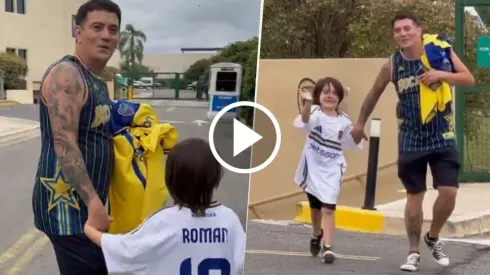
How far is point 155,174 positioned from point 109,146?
3.5 inches

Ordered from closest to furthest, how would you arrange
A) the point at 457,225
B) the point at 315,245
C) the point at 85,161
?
1. the point at 85,161
2. the point at 315,245
3. the point at 457,225

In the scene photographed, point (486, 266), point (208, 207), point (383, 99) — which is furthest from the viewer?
point (486, 266)

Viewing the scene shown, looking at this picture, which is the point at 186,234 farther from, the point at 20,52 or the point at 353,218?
the point at 353,218

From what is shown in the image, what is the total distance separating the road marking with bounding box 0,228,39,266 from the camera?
4.98 feet

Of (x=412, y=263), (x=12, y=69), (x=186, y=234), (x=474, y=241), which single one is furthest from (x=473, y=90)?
(x=12, y=69)

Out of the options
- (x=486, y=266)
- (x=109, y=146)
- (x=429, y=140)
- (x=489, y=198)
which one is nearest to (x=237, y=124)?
(x=109, y=146)

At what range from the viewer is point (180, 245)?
1288mm

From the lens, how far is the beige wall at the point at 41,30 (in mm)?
1164

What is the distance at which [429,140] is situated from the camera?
156 cm

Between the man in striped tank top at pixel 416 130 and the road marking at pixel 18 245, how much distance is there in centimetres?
66

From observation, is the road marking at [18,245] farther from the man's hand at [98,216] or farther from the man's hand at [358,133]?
the man's hand at [358,133]

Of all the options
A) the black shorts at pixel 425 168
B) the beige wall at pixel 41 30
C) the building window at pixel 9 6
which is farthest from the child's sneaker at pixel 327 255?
the building window at pixel 9 6

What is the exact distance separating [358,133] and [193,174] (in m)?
0.39

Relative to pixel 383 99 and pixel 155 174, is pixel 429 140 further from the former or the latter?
pixel 155 174
